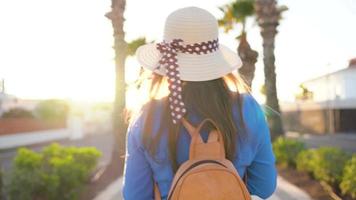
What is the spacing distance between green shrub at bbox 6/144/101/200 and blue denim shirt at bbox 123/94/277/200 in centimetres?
649

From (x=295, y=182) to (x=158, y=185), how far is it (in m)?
9.58

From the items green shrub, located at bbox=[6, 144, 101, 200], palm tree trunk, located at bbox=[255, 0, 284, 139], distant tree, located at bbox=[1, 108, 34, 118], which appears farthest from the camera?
distant tree, located at bbox=[1, 108, 34, 118]

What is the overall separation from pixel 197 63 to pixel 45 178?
7.26m

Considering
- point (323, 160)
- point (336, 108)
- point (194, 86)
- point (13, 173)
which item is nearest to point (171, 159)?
point (194, 86)

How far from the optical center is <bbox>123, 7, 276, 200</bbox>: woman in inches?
86.1

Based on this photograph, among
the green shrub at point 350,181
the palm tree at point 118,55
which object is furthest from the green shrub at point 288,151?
the green shrub at point 350,181

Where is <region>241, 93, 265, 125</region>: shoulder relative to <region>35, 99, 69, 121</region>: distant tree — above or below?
above

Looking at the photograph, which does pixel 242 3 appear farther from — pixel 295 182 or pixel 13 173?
pixel 13 173

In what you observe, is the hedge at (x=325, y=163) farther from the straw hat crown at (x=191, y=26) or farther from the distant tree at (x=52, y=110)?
the distant tree at (x=52, y=110)

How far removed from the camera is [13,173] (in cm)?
852

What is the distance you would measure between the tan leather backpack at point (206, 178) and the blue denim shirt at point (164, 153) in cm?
10

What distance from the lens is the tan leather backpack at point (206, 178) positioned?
2045mm

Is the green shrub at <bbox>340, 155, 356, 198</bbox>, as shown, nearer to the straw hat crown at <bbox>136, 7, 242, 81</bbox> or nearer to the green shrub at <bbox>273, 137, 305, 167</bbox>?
the green shrub at <bbox>273, 137, 305, 167</bbox>

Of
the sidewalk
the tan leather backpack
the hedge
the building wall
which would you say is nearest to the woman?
the tan leather backpack
